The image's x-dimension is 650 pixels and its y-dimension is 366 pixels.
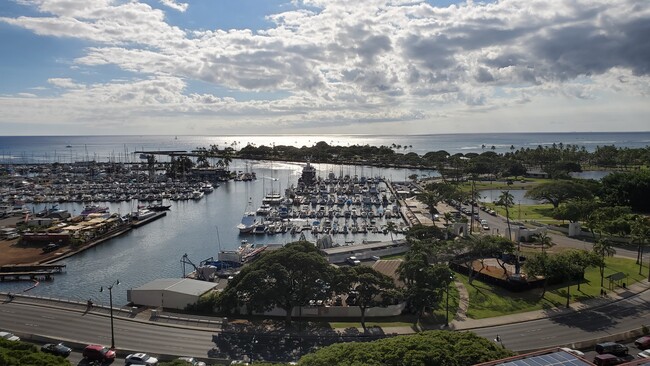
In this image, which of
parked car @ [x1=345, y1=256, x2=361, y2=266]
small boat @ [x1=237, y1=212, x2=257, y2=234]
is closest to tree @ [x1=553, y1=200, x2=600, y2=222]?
parked car @ [x1=345, y1=256, x2=361, y2=266]

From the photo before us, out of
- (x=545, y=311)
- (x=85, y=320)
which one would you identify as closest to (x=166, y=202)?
(x=85, y=320)

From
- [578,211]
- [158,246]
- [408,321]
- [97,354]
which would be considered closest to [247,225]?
[158,246]

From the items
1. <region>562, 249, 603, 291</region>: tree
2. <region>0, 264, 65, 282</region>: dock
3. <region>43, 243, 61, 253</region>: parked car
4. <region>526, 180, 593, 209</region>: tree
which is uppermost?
<region>526, 180, 593, 209</region>: tree

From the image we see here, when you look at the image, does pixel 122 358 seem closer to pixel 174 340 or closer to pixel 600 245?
pixel 174 340

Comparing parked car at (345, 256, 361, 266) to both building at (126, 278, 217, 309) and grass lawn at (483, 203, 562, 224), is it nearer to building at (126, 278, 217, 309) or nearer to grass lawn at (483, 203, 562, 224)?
building at (126, 278, 217, 309)

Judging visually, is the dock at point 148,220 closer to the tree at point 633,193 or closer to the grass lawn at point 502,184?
the grass lawn at point 502,184
